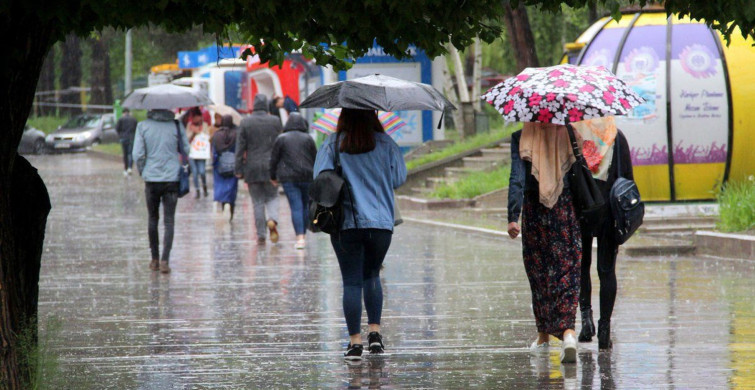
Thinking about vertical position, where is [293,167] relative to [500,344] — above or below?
above

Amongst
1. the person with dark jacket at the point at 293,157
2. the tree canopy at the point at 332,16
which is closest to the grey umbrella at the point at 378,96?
the tree canopy at the point at 332,16

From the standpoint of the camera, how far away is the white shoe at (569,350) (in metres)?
7.33

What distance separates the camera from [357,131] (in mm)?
7742

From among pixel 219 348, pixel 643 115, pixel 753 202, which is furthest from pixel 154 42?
pixel 219 348

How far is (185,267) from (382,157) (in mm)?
5911

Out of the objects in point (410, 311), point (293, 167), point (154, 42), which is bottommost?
point (410, 311)

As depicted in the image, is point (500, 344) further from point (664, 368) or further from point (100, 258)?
point (100, 258)

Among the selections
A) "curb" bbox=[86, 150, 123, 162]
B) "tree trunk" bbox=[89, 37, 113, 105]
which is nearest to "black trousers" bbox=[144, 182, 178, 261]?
"curb" bbox=[86, 150, 123, 162]

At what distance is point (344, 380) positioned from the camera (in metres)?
6.95

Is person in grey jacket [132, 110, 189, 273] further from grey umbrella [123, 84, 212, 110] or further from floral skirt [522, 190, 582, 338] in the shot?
floral skirt [522, 190, 582, 338]

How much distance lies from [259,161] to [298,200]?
4.86ft

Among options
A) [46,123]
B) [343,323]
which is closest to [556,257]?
[343,323]

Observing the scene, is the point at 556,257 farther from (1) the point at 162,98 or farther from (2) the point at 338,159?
(1) the point at 162,98

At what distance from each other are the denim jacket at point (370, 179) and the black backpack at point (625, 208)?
140 cm
